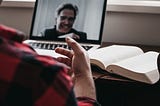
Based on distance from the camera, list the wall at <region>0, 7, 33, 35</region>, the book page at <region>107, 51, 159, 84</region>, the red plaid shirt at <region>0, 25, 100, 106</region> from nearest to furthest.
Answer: the red plaid shirt at <region>0, 25, 100, 106</region> < the book page at <region>107, 51, 159, 84</region> < the wall at <region>0, 7, 33, 35</region>

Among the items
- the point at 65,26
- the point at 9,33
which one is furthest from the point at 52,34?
the point at 9,33

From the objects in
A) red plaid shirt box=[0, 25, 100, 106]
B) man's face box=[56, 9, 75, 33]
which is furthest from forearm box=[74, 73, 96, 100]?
man's face box=[56, 9, 75, 33]

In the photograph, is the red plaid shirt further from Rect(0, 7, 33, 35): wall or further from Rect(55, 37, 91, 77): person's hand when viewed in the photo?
Rect(0, 7, 33, 35): wall

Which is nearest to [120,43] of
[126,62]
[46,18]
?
[46,18]

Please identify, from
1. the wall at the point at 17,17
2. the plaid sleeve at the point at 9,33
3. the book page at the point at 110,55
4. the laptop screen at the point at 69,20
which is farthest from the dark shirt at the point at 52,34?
the plaid sleeve at the point at 9,33

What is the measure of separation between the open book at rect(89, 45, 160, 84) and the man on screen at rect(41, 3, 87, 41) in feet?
0.57

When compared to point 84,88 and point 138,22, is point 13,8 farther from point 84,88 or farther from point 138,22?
point 84,88

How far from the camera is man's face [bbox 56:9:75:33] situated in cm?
127

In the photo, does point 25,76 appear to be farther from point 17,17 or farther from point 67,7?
point 17,17

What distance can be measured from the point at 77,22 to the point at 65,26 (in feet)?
0.16

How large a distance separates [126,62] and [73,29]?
348 mm

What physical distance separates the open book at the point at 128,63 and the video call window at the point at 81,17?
14cm

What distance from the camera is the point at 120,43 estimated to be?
4.71 ft

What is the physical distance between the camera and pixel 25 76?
0.38 m
